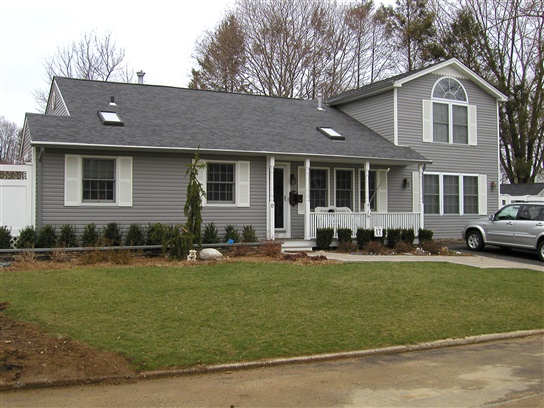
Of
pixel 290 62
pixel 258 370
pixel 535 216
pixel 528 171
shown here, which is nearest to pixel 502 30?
pixel 528 171

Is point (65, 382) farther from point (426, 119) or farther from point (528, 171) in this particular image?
point (528, 171)

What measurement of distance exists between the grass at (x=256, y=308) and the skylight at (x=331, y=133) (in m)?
7.50

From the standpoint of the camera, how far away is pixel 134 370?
5652 mm

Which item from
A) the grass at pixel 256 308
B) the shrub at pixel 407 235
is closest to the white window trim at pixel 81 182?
the grass at pixel 256 308

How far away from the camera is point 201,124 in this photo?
17250 mm

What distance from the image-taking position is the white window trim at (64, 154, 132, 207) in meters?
14.3

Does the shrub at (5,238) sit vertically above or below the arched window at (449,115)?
below

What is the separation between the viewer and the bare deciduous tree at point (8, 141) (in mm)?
53969

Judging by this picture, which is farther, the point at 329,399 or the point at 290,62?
the point at 290,62

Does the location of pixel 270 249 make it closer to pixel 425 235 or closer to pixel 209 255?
pixel 209 255

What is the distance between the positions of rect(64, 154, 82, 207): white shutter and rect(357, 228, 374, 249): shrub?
8266 mm

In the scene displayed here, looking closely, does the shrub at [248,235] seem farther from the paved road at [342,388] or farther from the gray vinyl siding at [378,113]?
the paved road at [342,388]

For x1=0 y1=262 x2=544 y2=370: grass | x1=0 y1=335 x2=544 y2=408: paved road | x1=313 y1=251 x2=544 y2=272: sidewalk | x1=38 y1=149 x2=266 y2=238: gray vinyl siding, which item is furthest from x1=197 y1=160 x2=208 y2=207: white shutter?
x1=0 y1=335 x2=544 y2=408: paved road

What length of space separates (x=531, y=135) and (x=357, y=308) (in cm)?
2840
